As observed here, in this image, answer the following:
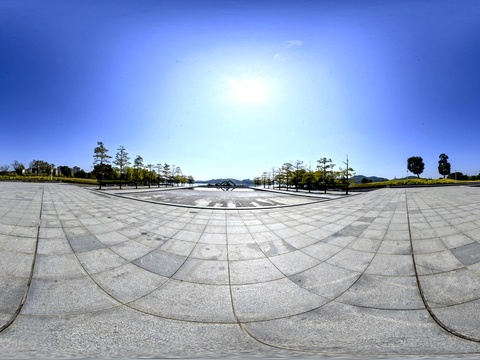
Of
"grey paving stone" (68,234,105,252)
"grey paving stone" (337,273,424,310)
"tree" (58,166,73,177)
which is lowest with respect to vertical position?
"grey paving stone" (337,273,424,310)

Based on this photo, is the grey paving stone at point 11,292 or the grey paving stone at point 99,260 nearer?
the grey paving stone at point 11,292

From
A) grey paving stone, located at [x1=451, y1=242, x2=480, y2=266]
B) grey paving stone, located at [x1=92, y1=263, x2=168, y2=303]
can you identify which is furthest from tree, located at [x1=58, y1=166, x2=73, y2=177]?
grey paving stone, located at [x1=451, y1=242, x2=480, y2=266]

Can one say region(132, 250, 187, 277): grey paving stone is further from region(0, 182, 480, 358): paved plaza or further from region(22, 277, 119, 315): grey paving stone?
region(22, 277, 119, 315): grey paving stone

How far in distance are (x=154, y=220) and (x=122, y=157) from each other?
111ft

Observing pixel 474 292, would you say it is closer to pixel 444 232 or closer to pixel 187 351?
pixel 444 232

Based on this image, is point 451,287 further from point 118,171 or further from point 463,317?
point 118,171

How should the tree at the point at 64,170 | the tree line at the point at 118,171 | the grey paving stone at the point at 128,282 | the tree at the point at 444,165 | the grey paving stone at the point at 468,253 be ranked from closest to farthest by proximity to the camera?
the grey paving stone at the point at 128,282
the grey paving stone at the point at 468,253
the tree line at the point at 118,171
the tree at the point at 444,165
the tree at the point at 64,170

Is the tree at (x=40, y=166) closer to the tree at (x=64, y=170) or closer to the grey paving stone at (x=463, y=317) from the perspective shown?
the tree at (x=64, y=170)

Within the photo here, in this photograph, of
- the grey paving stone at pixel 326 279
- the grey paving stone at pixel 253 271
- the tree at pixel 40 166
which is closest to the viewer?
the grey paving stone at pixel 326 279

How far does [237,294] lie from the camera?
3.59 metres

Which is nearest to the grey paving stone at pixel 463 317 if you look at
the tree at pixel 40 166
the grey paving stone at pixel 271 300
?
the grey paving stone at pixel 271 300

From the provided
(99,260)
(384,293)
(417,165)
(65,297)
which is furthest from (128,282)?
(417,165)

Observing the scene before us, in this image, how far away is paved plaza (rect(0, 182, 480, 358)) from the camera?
8.71 feet

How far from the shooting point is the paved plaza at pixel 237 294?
2.65 metres
